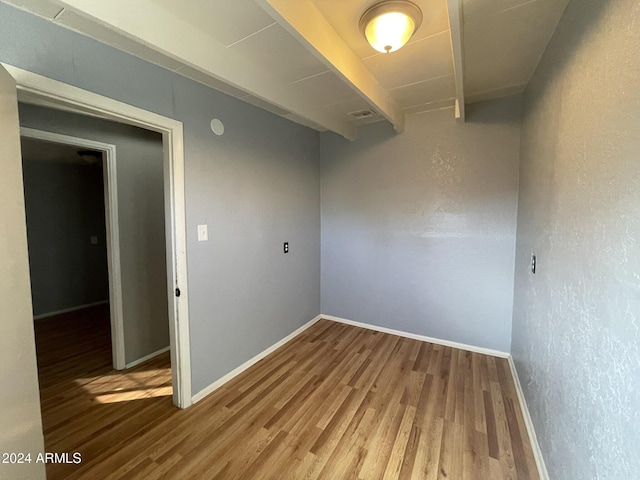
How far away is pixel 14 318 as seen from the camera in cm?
112

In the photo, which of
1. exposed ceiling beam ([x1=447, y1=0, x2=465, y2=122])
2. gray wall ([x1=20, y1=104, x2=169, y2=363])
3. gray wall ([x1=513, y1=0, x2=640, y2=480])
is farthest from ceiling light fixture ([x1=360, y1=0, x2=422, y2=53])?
gray wall ([x1=20, y1=104, x2=169, y2=363])

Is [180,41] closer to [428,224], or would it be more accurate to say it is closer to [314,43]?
[314,43]

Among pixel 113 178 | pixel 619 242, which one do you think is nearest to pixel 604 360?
pixel 619 242

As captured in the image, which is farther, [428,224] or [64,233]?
[64,233]

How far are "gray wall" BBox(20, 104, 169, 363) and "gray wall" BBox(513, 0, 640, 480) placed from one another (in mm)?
3146

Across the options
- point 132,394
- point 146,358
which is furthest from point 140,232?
point 132,394

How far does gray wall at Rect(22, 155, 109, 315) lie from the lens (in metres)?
3.96

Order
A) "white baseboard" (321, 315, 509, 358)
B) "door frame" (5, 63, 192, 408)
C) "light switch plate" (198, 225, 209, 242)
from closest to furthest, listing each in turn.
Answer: "door frame" (5, 63, 192, 408)
"light switch plate" (198, 225, 209, 242)
"white baseboard" (321, 315, 509, 358)

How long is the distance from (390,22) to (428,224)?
6.54 feet

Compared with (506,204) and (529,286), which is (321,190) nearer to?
(506,204)

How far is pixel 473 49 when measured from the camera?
1.78 meters

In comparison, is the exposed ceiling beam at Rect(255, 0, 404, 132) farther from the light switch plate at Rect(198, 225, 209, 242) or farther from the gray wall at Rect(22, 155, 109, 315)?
the gray wall at Rect(22, 155, 109, 315)

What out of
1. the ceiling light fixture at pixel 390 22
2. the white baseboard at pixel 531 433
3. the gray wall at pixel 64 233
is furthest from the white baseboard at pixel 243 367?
the gray wall at pixel 64 233

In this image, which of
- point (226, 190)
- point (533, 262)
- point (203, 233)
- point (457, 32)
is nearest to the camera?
point (457, 32)
